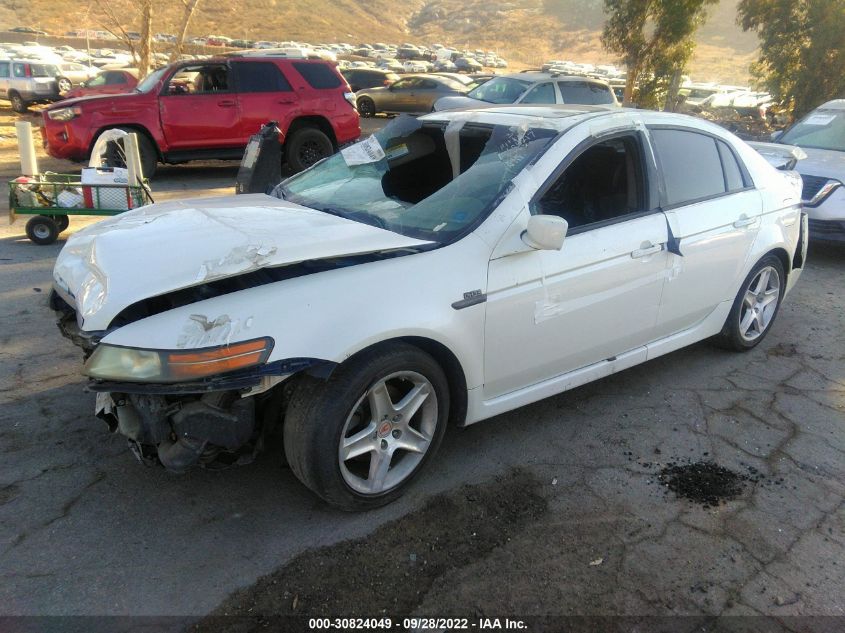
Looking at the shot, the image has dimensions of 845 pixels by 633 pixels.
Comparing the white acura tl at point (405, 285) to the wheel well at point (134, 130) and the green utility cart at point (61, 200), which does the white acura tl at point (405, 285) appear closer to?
the green utility cart at point (61, 200)

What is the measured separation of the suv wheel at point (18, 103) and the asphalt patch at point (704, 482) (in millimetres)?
23172

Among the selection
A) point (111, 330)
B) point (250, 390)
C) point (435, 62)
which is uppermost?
point (435, 62)

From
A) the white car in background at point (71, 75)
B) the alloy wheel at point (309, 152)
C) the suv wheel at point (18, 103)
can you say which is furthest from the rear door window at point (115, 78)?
the alloy wheel at point (309, 152)

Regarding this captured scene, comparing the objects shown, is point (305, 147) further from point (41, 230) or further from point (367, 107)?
point (367, 107)

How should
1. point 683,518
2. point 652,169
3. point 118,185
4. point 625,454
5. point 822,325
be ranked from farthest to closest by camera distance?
point 118,185 < point 822,325 < point 652,169 < point 625,454 < point 683,518

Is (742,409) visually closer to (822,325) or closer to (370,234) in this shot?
(822,325)

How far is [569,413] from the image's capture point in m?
3.98

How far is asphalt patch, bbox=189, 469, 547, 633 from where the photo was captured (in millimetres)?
2461

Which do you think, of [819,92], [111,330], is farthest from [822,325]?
[819,92]

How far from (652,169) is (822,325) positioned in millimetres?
2746

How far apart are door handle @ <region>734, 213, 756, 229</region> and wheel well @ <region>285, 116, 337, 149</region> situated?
8453mm

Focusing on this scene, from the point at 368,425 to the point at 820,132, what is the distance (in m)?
8.28

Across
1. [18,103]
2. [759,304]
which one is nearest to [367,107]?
[18,103]

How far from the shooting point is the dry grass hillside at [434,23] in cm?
6531
